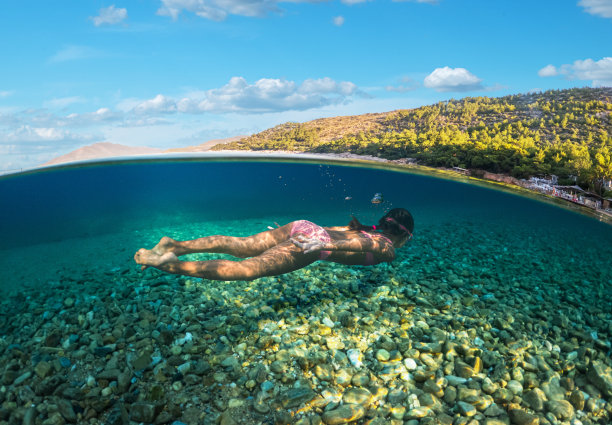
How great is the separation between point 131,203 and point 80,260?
69.8 inches

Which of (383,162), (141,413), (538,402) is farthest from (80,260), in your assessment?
(383,162)

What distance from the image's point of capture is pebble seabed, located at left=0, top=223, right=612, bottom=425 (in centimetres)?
258

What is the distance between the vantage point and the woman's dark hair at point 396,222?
5.59 meters

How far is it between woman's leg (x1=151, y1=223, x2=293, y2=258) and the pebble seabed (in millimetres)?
465

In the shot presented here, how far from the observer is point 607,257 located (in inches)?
237

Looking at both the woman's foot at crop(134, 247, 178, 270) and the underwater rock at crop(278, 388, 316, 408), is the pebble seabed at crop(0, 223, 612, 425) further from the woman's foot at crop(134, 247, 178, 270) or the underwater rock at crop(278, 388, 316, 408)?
the woman's foot at crop(134, 247, 178, 270)

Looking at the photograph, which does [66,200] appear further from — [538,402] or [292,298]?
[538,402]

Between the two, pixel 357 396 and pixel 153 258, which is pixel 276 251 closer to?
pixel 153 258

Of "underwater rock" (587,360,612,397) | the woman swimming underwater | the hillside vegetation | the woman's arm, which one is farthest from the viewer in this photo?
the hillside vegetation

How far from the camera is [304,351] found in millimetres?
3104

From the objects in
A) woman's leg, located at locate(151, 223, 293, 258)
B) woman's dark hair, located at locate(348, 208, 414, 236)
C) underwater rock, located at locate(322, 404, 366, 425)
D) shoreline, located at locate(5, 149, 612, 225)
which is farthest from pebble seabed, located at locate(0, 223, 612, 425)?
shoreline, located at locate(5, 149, 612, 225)

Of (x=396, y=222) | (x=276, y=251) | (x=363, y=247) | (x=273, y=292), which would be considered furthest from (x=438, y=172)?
(x=273, y=292)

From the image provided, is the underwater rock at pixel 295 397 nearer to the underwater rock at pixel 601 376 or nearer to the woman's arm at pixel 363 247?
the woman's arm at pixel 363 247

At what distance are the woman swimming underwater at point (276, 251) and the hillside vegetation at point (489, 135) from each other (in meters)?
4.33
